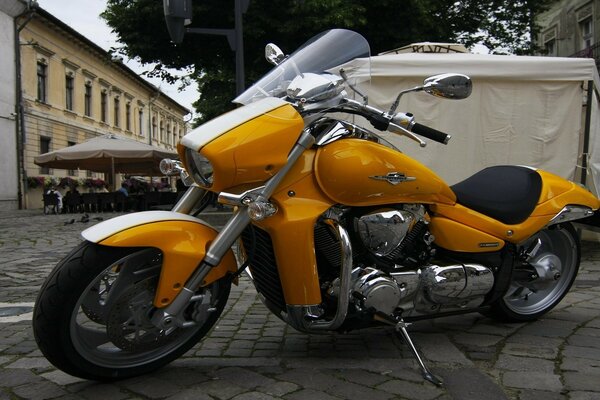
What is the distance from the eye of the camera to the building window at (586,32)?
2023 centimetres

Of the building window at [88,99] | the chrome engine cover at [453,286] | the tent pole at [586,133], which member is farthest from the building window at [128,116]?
the chrome engine cover at [453,286]

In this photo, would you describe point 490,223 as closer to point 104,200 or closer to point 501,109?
point 501,109

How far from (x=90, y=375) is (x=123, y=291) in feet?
1.33

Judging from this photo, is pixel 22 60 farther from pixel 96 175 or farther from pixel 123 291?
pixel 123 291

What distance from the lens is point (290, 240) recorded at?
2.59 metres

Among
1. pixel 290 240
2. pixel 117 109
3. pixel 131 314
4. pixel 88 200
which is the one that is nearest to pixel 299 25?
pixel 88 200

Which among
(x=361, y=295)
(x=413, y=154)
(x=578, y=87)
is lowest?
(x=361, y=295)

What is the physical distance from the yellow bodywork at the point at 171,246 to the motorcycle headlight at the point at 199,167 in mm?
225

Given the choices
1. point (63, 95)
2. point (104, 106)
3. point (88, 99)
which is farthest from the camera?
point (104, 106)

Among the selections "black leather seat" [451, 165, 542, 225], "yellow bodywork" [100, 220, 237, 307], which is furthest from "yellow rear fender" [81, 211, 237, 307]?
"black leather seat" [451, 165, 542, 225]

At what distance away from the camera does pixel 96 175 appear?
33906mm

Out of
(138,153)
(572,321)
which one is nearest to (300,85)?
(572,321)

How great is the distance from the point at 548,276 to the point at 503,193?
715mm

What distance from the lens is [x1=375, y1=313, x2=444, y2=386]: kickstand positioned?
262cm
